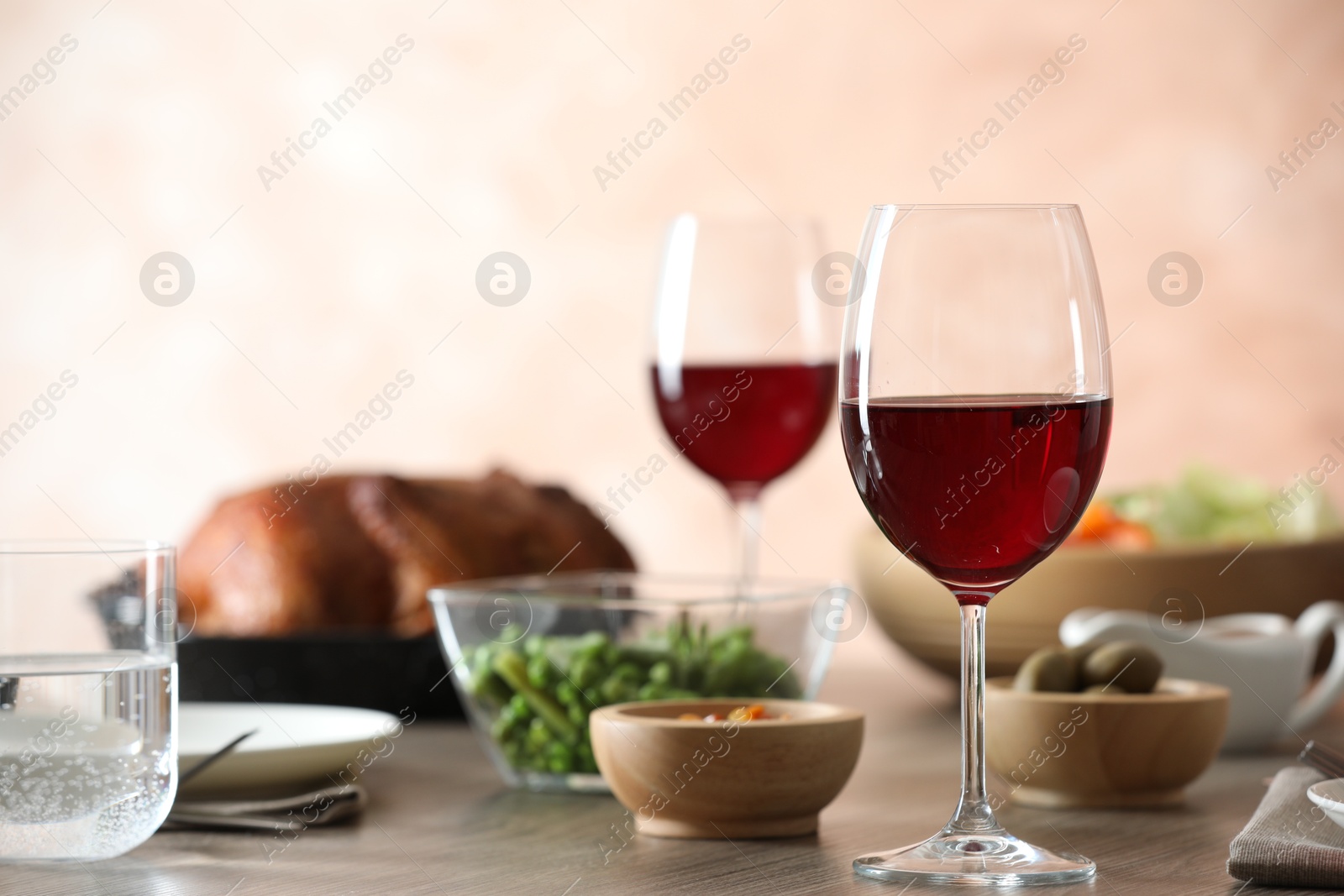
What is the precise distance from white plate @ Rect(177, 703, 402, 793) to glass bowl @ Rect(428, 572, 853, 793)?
0.25 ft

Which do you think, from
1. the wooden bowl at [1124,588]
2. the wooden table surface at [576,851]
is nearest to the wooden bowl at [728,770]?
the wooden table surface at [576,851]

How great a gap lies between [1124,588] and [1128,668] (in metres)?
0.38

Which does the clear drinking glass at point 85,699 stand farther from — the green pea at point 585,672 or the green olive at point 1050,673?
the green olive at point 1050,673

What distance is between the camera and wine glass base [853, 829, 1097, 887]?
0.66 metres

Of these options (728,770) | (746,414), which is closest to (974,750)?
(728,770)

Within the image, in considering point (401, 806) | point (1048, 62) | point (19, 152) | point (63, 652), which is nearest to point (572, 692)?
A: point (401, 806)

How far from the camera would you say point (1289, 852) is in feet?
2.20

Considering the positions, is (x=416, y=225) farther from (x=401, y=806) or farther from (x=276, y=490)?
(x=401, y=806)

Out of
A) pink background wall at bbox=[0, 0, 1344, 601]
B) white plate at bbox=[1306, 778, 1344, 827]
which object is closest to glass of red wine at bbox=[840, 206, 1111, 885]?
white plate at bbox=[1306, 778, 1344, 827]

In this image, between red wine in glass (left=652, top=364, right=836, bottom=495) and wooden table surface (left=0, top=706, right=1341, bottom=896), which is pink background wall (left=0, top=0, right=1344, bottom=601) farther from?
wooden table surface (left=0, top=706, right=1341, bottom=896)

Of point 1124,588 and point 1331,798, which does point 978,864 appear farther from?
point 1124,588

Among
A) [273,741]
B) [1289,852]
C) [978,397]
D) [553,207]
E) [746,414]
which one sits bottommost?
[1289,852]

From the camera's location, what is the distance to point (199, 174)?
3.73 m

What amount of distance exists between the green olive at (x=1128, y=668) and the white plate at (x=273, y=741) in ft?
1.51
